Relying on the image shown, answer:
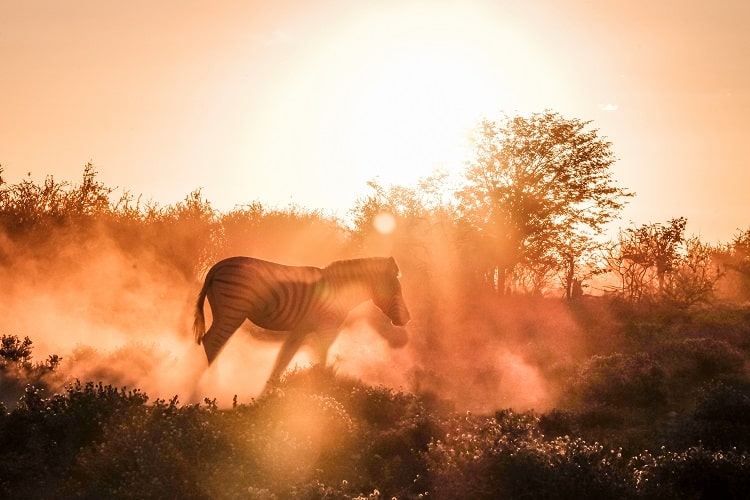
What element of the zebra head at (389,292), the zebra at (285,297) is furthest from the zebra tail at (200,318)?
the zebra head at (389,292)

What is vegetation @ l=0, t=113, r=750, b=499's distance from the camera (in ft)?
35.2

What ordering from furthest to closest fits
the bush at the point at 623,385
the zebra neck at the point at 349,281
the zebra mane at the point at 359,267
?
the zebra mane at the point at 359,267 → the zebra neck at the point at 349,281 → the bush at the point at 623,385

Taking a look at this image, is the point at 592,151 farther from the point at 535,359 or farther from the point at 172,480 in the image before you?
the point at 172,480

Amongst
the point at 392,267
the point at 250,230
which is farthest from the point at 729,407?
the point at 250,230

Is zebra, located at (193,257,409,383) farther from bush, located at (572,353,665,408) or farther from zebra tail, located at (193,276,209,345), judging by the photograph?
bush, located at (572,353,665,408)

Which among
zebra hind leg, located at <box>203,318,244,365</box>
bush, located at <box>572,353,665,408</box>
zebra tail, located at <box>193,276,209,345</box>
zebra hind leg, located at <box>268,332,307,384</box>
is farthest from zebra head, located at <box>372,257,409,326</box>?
bush, located at <box>572,353,665,408</box>

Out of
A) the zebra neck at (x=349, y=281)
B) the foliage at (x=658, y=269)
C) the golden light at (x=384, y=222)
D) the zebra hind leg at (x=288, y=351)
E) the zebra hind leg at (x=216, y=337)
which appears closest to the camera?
the zebra hind leg at (x=216, y=337)

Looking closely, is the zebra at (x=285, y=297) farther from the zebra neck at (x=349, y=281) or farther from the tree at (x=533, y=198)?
the tree at (x=533, y=198)

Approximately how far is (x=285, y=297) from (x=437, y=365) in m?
8.31

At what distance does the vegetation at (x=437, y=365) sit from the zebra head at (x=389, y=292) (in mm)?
2212

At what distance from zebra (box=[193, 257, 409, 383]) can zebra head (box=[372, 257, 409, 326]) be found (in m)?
0.04

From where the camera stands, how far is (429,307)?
37.2 metres

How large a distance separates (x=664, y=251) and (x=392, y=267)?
901 inches

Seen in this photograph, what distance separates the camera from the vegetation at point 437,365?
1074 cm
